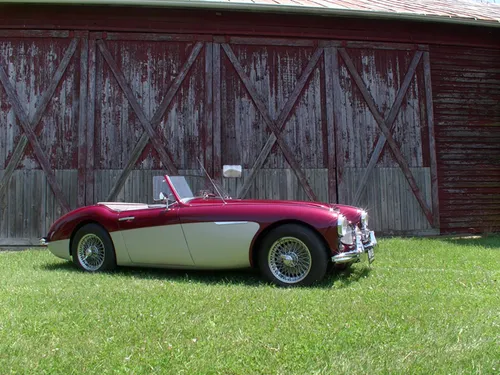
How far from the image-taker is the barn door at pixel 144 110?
863cm

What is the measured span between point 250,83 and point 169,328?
7.06 metres

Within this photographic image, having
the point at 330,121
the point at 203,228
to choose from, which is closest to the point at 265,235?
the point at 203,228

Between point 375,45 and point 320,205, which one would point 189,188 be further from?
point 375,45

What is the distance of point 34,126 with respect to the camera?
8.55 m

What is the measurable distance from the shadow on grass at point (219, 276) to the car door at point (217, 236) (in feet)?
0.72

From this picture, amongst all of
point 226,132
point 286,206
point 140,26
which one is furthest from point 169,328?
point 140,26

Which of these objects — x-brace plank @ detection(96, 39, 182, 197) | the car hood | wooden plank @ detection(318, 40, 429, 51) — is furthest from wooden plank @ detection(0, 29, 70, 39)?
the car hood

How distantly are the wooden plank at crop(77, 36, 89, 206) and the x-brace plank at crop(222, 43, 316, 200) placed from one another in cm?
304

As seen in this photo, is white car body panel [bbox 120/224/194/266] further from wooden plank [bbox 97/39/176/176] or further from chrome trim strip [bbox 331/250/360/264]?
wooden plank [bbox 97/39/176/176]

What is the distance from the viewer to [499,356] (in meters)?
2.33

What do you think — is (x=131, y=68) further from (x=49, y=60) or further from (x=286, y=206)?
(x=286, y=206)

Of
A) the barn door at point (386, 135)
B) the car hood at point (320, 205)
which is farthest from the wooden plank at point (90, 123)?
the barn door at point (386, 135)

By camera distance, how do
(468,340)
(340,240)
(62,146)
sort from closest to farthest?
(468,340) → (340,240) → (62,146)

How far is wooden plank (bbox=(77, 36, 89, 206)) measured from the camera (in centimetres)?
852
